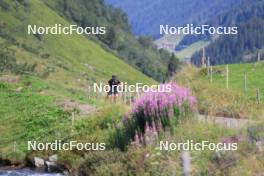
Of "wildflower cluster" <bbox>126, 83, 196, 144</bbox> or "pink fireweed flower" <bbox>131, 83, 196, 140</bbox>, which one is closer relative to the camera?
"wildflower cluster" <bbox>126, 83, 196, 144</bbox>

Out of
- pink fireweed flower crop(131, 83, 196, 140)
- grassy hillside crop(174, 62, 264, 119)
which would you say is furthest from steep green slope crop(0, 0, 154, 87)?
pink fireweed flower crop(131, 83, 196, 140)

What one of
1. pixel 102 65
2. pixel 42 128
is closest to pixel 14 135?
pixel 42 128

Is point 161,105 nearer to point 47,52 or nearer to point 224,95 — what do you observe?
point 224,95

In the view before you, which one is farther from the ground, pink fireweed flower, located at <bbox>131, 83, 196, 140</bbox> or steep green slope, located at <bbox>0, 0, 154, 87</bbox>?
steep green slope, located at <bbox>0, 0, 154, 87</bbox>

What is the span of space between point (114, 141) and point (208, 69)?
2414 centimetres

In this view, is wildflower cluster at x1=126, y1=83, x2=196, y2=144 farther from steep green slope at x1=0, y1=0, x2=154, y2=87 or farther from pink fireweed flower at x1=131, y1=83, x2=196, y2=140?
steep green slope at x1=0, y1=0, x2=154, y2=87

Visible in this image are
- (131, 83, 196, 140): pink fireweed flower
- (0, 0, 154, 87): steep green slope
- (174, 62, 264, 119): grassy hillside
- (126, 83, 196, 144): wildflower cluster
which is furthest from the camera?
(0, 0, 154, 87): steep green slope

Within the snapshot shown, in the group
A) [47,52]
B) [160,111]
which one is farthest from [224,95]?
[47,52]

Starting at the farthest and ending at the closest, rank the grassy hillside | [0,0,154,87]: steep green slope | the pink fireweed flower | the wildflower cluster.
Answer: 1. [0,0,154,87]: steep green slope
2. the grassy hillside
3. the pink fireweed flower
4. the wildflower cluster

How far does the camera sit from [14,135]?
38375 mm

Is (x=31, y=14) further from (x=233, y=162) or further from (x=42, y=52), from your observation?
(x=233, y=162)

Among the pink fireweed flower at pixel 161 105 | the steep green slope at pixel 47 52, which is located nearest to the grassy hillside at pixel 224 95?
the pink fireweed flower at pixel 161 105

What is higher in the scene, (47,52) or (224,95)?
(47,52)

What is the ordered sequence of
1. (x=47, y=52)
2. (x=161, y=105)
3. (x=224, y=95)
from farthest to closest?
1. (x=47, y=52)
2. (x=224, y=95)
3. (x=161, y=105)
